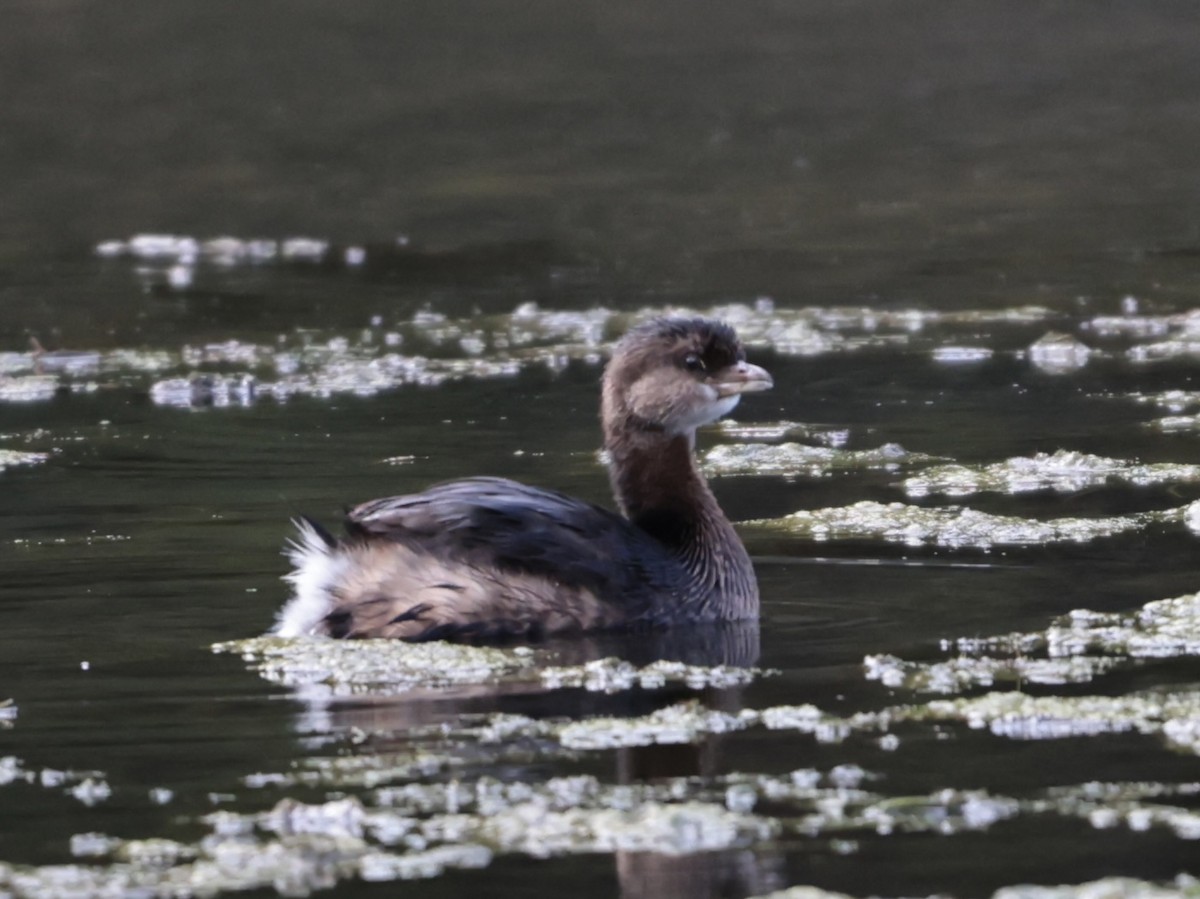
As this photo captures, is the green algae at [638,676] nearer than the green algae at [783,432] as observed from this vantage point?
Yes

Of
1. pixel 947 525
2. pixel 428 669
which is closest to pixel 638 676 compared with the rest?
pixel 428 669

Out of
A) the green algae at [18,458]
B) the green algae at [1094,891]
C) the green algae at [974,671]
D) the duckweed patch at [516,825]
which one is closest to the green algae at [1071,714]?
the green algae at [974,671]

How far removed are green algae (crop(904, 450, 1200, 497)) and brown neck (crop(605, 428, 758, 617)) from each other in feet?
5.81

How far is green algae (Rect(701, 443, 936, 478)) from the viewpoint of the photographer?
34.1ft

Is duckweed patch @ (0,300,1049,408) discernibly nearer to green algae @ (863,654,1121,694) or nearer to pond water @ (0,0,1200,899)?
pond water @ (0,0,1200,899)

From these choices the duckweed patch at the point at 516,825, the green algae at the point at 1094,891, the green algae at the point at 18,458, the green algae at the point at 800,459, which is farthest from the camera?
the green algae at the point at 18,458

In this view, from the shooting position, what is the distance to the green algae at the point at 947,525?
8781 mm

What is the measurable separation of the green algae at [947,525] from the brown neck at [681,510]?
37.5 inches

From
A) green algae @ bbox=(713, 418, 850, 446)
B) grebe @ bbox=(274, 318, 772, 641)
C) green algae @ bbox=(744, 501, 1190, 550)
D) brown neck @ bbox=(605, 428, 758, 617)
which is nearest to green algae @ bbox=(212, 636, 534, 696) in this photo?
grebe @ bbox=(274, 318, 772, 641)

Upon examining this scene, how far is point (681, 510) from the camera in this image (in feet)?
26.6

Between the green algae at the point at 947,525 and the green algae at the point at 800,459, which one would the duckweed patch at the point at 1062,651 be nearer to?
the green algae at the point at 947,525

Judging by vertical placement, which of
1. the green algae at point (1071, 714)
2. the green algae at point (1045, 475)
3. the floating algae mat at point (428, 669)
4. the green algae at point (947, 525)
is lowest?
the green algae at point (1071, 714)

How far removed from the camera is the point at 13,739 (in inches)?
242

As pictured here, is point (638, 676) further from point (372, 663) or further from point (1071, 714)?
point (1071, 714)
